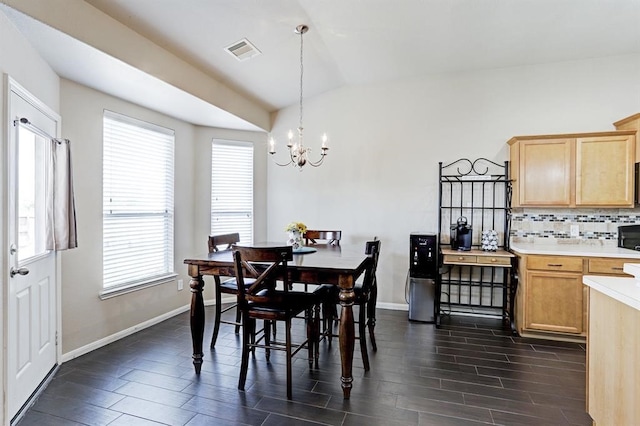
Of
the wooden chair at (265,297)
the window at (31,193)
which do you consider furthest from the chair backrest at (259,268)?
the window at (31,193)

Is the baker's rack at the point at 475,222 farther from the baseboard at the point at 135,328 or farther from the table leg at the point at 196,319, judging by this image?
the table leg at the point at 196,319

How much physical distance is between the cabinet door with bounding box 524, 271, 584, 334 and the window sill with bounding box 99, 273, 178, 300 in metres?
3.89

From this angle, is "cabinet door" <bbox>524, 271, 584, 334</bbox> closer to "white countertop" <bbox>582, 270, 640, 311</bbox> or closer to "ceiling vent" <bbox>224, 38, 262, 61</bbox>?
A: "white countertop" <bbox>582, 270, 640, 311</bbox>

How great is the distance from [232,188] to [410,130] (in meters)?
2.48

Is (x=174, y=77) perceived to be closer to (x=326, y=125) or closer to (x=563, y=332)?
(x=326, y=125)

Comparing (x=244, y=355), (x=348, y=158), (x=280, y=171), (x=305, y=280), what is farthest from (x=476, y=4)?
(x=244, y=355)

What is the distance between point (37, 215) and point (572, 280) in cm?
465

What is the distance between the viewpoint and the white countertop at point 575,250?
335 cm

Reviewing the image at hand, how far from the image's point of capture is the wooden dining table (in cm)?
243

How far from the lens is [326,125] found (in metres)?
4.84

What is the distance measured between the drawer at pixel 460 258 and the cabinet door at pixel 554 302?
54 centimetres

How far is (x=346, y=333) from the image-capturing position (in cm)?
245

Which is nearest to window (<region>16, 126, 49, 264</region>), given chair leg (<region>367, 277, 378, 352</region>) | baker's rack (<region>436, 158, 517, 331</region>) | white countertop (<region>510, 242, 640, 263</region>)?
chair leg (<region>367, 277, 378, 352</region>)

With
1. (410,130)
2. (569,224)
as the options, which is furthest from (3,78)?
(569,224)
